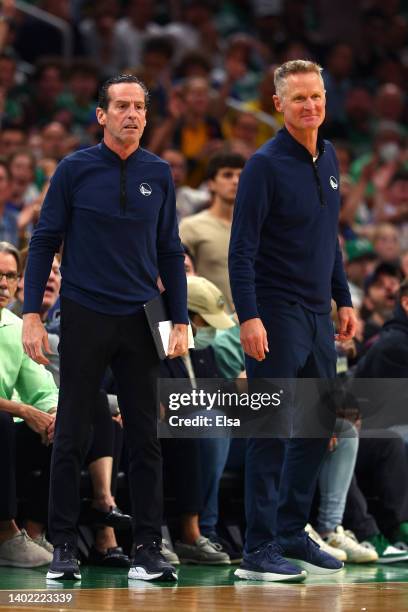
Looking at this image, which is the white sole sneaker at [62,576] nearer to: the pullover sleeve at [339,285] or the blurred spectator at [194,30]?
the pullover sleeve at [339,285]

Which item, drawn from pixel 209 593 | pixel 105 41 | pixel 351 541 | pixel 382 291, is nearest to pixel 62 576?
pixel 209 593

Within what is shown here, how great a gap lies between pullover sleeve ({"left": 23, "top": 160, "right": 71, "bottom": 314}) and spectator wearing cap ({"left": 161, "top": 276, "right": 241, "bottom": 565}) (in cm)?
115

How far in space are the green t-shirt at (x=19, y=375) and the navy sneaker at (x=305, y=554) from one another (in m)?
1.26

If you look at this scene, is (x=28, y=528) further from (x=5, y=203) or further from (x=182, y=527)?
(x=5, y=203)

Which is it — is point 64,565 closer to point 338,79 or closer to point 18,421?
point 18,421

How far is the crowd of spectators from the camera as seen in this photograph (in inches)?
295

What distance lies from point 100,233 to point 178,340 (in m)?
0.54

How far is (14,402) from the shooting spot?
6.25 m

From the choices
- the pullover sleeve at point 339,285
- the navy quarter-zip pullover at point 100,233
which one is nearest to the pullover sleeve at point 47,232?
the navy quarter-zip pullover at point 100,233

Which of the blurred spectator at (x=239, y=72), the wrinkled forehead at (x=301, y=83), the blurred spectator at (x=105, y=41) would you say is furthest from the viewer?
the blurred spectator at (x=105, y=41)

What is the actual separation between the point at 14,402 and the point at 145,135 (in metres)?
5.16

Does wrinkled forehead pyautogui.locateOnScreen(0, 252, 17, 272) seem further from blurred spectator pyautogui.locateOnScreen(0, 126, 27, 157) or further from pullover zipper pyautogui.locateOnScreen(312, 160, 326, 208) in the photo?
blurred spectator pyautogui.locateOnScreen(0, 126, 27, 157)

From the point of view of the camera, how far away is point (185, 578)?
5.95m

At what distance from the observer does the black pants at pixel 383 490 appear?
7418 millimetres
